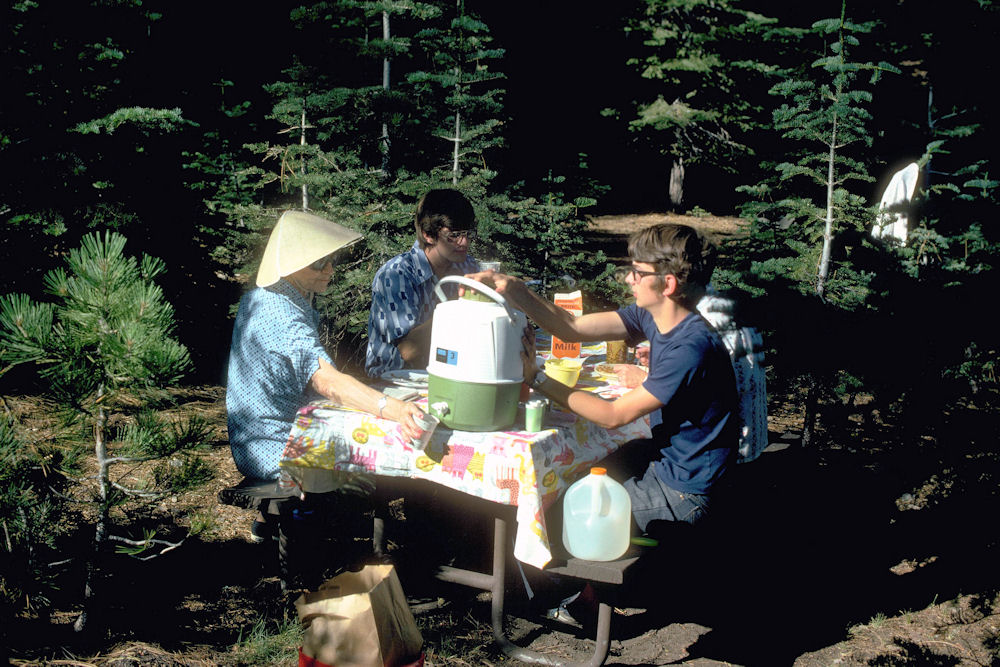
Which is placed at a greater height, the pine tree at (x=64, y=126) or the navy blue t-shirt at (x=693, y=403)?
the pine tree at (x=64, y=126)

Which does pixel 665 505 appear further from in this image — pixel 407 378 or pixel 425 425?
pixel 407 378

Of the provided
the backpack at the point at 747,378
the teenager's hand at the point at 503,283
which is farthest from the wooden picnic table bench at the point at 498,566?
the backpack at the point at 747,378

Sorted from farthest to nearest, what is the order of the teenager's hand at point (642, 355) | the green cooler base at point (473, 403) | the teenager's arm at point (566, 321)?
1. the teenager's hand at point (642, 355)
2. the teenager's arm at point (566, 321)
3. the green cooler base at point (473, 403)

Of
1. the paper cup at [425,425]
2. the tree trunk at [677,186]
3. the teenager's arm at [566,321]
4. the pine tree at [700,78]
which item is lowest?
the paper cup at [425,425]

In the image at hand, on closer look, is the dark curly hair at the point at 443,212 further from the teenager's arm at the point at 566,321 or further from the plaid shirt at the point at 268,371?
the plaid shirt at the point at 268,371

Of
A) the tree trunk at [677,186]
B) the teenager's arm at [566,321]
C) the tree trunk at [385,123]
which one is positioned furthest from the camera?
the tree trunk at [677,186]

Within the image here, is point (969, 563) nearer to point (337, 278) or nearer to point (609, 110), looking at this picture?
point (337, 278)

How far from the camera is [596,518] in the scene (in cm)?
271

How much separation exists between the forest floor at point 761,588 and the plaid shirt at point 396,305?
90 centimetres

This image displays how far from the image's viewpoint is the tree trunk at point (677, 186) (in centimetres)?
1738

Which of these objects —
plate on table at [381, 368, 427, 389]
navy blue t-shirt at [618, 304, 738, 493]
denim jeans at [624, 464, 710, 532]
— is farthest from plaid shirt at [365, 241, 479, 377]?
denim jeans at [624, 464, 710, 532]

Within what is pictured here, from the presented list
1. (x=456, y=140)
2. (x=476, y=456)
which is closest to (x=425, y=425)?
(x=476, y=456)

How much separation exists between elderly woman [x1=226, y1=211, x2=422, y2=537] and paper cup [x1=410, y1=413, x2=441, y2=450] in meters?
0.50

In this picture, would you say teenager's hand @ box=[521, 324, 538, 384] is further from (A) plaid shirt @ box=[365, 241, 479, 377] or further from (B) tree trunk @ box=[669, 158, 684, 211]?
(B) tree trunk @ box=[669, 158, 684, 211]
